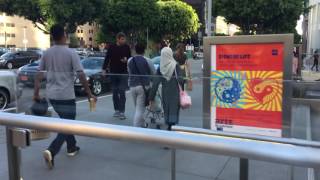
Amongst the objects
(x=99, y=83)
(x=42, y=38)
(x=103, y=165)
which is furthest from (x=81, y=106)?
(x=42, y=38)

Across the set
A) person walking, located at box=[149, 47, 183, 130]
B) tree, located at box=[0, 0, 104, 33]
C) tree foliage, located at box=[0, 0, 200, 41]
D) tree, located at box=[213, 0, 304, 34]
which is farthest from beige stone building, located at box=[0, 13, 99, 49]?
person walking, located at box=[149, 47, 183, 130]

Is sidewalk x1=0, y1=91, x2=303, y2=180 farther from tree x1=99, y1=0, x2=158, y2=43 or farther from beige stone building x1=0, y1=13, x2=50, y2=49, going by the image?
beige stone building x1=0, y1=13, x2=50, y2=49

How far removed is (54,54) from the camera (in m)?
5.57

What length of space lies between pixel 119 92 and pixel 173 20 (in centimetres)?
5016

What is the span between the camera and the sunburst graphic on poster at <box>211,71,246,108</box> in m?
4.38

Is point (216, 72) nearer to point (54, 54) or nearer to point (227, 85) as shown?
point (227, 85)

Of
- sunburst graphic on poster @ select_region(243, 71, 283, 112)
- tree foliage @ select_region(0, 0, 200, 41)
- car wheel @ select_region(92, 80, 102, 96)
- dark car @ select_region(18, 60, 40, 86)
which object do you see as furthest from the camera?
tree foliage @ select_region(0, 0, 200, 41)

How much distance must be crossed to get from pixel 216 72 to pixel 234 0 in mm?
28914

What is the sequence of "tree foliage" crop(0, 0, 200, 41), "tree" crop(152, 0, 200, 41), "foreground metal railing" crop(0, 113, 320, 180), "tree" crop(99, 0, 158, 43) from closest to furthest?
"foreground metal railing" crop(0, 113, 320, 180) < "tree foliage" crop(0, 0, 200, 41) < "tree" crop(99, 0, 158, 43) < "tree" crop(152, 0, 200, 41)

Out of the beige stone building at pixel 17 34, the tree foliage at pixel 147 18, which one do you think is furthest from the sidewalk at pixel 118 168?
the beige stone building at pixel 17 34

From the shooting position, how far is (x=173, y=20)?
56.1 meters

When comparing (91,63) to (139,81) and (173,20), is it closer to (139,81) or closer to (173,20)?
(139,81)

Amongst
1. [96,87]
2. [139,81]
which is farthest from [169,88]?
[96,87]

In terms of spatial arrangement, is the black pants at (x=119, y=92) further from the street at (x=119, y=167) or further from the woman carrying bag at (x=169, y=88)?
the street at (x=119, y=167)
